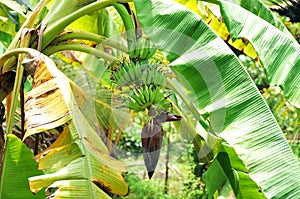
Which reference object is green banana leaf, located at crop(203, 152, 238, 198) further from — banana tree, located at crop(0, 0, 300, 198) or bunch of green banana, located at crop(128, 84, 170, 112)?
bunch of green banana, located at crop(128, 84, 170, 112)

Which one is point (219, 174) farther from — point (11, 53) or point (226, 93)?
point (11, 53)

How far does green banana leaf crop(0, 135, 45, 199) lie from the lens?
1433 millimetres

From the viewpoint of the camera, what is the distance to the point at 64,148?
4.44 ft

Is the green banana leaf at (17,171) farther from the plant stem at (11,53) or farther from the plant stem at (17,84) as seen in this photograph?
the plant stem at (11,53)

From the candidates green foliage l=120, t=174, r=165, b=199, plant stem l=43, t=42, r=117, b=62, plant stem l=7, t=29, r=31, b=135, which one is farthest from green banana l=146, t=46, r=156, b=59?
green foliage l=120, t=174, r=165, b=199

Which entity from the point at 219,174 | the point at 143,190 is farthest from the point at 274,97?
the point at 219,174

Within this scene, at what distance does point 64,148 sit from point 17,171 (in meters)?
0.19

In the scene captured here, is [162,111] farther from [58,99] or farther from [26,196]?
[26,196]

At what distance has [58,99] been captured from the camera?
54.0 inches

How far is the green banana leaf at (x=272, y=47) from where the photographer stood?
1.33 meters

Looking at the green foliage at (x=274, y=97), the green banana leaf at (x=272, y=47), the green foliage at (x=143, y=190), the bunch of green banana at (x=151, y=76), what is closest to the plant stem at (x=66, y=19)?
the bunch of green banana at (x=151, y=76)

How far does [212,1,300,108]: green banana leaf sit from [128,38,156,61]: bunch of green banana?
26 cm

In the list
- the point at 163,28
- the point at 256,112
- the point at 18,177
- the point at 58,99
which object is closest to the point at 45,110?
the point at 58,99

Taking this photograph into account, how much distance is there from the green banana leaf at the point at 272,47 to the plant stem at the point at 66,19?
350mm
